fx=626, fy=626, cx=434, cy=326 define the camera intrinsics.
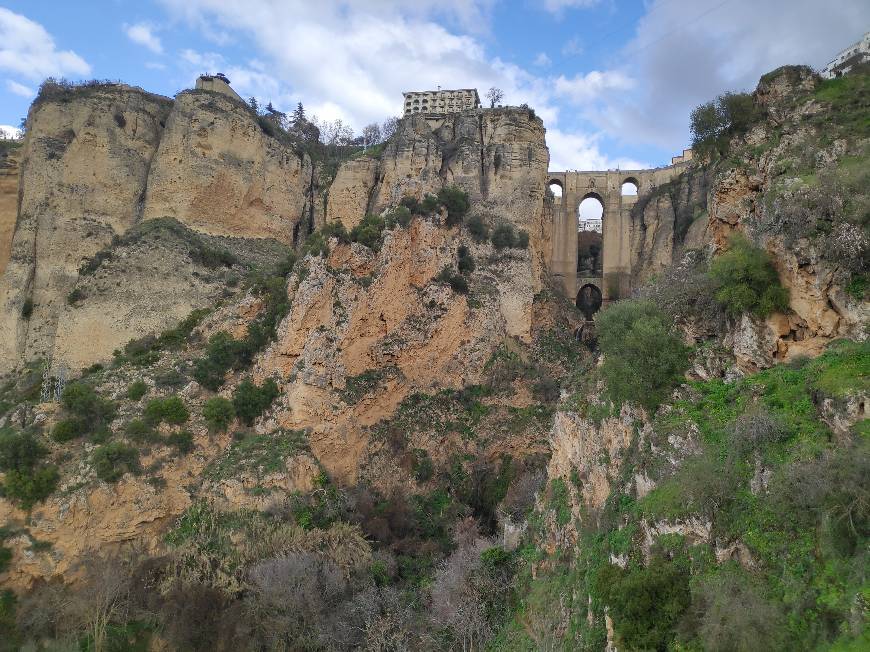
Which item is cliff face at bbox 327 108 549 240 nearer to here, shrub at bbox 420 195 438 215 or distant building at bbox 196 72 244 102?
shrub at bbox 420 195 438 215

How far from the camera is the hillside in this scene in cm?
1015

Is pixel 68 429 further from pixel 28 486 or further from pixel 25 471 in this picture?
pixel 28 486

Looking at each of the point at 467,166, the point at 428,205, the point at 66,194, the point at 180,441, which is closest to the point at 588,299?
the point at 467,166

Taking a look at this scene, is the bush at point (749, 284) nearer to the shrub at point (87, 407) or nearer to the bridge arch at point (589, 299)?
the shrub at point (87, 407)

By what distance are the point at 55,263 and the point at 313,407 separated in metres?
17.1

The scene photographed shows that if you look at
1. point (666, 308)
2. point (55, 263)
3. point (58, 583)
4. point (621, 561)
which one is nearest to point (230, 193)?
point (55, 263)

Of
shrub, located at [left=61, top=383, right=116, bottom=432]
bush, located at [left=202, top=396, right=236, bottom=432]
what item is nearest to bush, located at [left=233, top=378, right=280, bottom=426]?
bush, located at [left=202, top=396, right=236, bottom=432]

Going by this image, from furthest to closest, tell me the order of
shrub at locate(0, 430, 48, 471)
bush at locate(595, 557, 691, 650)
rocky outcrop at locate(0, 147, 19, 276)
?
rocky outcrop at locate(0, 147, 19, 276) < shrub at locate(0, 430, 48, 471) < bush at locate(595, 557, 691, 650)

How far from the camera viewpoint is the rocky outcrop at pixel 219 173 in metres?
31.8

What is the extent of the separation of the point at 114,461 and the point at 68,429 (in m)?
2.18

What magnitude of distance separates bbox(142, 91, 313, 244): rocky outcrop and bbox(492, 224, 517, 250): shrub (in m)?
11.8

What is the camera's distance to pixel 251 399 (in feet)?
76.8

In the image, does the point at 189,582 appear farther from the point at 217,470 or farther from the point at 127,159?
the point at 127,159

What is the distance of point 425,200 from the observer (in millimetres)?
29578
